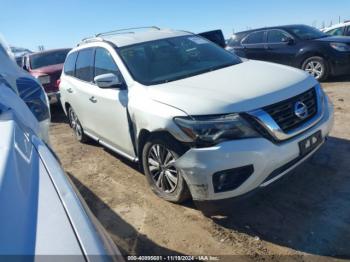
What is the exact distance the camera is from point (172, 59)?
439 centimetres

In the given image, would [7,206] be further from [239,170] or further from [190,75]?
[190,75]

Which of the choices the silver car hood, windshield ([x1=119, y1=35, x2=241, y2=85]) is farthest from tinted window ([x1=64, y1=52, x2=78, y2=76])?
Result: the silver car hood

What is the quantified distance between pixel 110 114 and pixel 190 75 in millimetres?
1122

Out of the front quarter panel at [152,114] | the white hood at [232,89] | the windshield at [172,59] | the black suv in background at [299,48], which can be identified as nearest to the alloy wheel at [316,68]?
the black suv in background at [299,48]

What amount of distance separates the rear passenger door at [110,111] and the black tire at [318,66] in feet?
20.8

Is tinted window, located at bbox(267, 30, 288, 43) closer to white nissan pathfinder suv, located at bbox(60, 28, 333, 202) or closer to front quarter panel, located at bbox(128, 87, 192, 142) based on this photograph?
A: white nissan pathfinder suv, located at bbox(60, 28, 333, 202)

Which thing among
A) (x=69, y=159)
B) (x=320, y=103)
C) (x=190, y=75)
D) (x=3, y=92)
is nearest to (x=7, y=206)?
(x=3, y=92)

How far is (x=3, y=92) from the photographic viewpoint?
2516mm

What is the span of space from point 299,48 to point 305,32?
28.2 inches

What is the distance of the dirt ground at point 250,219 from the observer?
2.96 m

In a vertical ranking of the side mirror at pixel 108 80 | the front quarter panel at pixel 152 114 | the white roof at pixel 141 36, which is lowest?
the front quarter panel at pixel 152 114

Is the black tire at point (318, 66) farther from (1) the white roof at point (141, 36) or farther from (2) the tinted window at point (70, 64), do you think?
(2) the tinted window at point (70, 64)

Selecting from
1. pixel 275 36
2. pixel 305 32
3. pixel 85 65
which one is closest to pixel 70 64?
pixel 85 65

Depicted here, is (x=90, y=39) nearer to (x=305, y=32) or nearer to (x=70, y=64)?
(x=70, y=64)
